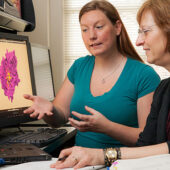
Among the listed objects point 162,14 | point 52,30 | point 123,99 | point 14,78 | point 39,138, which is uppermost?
point 162,14

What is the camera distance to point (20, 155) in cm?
92

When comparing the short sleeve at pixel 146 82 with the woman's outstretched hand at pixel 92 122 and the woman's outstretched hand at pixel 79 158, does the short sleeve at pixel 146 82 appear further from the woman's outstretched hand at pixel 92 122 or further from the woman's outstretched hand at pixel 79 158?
the woman's outstretched hand at pixel 79 158

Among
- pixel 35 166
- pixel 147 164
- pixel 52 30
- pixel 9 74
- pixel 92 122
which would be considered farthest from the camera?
pixel 52 30

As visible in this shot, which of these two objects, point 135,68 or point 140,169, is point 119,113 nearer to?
point 135,68

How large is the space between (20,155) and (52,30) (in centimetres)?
→ 200

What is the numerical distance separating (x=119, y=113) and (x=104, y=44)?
1.20ft

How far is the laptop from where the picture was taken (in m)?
0.89

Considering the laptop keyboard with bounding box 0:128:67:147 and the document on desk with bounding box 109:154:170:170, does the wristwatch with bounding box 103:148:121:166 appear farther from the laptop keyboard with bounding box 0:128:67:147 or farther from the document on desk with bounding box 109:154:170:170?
the laptop keyboard with bounding box 0:128:67:147

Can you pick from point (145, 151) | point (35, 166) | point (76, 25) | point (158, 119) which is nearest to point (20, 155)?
point (35, 166)

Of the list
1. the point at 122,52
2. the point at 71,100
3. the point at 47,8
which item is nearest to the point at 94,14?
the point at 122,52

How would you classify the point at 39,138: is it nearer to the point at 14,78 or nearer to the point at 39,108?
the point at 39,108

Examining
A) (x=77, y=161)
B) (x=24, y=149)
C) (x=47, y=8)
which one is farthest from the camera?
(x=47, y=8)

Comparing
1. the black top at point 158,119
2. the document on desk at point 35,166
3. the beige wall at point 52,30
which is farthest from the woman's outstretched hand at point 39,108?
the beige wall at point 52,30

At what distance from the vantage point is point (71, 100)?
159 cm
